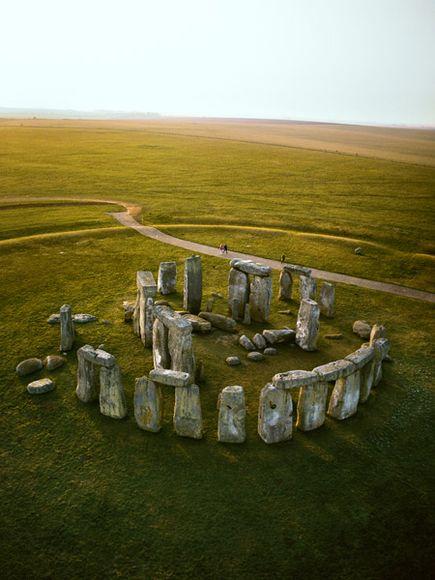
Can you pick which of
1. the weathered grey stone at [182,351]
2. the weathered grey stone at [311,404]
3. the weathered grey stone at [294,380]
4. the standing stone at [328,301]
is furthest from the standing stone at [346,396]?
the standing stone at [328,301]

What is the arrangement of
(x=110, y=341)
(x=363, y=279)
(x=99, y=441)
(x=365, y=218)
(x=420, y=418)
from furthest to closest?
(x=365, y=218) → (x=363, y=279) → (x=110, y=341) → (x=420, y=418) → (x=99, y=441)

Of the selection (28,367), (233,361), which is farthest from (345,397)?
(28,367)

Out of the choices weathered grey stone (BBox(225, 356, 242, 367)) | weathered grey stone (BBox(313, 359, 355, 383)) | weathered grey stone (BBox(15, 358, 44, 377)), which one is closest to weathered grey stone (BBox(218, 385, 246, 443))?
weathered grey stone (BBox(313, 359, 355, 383))

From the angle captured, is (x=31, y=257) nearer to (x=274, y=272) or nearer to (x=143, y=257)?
(x=143, y=257)

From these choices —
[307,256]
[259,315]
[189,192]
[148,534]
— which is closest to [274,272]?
[307,256]

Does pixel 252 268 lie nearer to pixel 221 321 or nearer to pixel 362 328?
pixel 221 321
